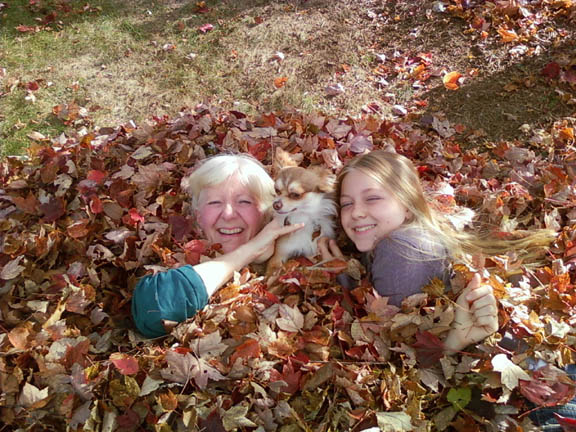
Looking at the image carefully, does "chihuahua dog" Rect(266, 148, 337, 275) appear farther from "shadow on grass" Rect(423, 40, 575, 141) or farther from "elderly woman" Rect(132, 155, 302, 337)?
"shadow on grass" Rect(423, 40, 575, 141)

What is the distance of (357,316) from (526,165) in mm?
2316

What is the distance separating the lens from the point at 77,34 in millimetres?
6414

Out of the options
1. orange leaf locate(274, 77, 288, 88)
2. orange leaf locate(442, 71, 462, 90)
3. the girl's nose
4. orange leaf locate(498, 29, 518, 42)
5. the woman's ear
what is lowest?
the woman's ear

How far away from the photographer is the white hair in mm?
3088

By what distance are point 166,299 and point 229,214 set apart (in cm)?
74

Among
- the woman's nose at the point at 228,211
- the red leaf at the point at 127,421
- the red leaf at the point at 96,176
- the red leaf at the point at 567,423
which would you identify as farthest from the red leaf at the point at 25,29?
the red leaf at the point at 567,423

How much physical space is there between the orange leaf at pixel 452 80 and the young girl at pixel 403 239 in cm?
269

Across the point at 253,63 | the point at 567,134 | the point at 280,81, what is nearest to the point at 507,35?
the point at 567,134

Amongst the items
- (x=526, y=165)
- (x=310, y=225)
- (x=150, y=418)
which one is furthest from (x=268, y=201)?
(x=526, y=165)

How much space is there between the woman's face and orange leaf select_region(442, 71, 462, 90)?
3193mm

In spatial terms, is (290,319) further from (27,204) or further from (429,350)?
(27,204)

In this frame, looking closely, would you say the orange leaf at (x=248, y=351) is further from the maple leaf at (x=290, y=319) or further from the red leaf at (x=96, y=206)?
the red leaf at (x=96, y=206)

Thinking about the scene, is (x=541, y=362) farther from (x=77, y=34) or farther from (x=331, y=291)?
(x=77, y=34)

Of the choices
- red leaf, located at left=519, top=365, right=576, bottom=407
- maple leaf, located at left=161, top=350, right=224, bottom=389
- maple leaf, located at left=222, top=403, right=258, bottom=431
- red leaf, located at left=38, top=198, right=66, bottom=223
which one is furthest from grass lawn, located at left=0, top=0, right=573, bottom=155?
maple leaf, located at left=222, top=403, right=258, bottom=431
